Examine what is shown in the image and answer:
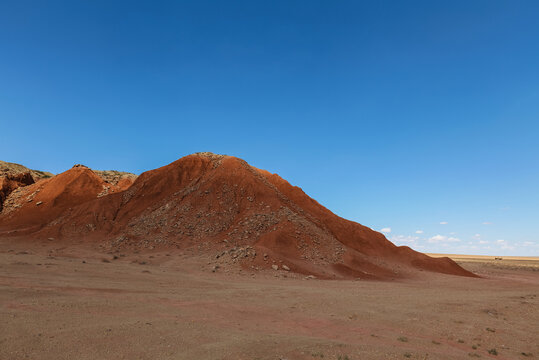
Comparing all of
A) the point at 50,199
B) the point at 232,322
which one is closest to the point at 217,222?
the point at 232,322

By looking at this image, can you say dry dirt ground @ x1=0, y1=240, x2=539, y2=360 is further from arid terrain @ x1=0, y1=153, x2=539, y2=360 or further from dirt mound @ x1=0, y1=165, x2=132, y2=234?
dirt mound @ x1=0, y1=165, x2=132, y2=234

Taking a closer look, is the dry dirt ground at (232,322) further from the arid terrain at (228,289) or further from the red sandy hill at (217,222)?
the red sandy hill at (217,222)

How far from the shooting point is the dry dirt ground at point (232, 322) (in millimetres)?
10023

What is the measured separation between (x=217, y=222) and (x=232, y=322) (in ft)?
108

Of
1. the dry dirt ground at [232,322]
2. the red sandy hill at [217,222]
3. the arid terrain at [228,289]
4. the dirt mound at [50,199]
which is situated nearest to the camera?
the dry dirt ground at [232,322]

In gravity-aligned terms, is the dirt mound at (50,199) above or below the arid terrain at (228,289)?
above

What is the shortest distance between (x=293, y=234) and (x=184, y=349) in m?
30.9

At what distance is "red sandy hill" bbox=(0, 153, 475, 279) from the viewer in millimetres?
38281

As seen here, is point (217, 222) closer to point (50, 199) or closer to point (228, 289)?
point (228, 289)

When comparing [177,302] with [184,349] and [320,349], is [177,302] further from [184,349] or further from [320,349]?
[320,349]

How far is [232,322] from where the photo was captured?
1361 centimetres

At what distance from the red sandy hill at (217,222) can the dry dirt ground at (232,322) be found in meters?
13.6

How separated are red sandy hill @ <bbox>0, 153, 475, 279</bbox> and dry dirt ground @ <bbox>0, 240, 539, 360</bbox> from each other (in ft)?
44.7

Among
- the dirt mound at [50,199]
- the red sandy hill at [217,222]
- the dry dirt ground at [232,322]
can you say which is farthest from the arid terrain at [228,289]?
the dirt mound at [50,199]
